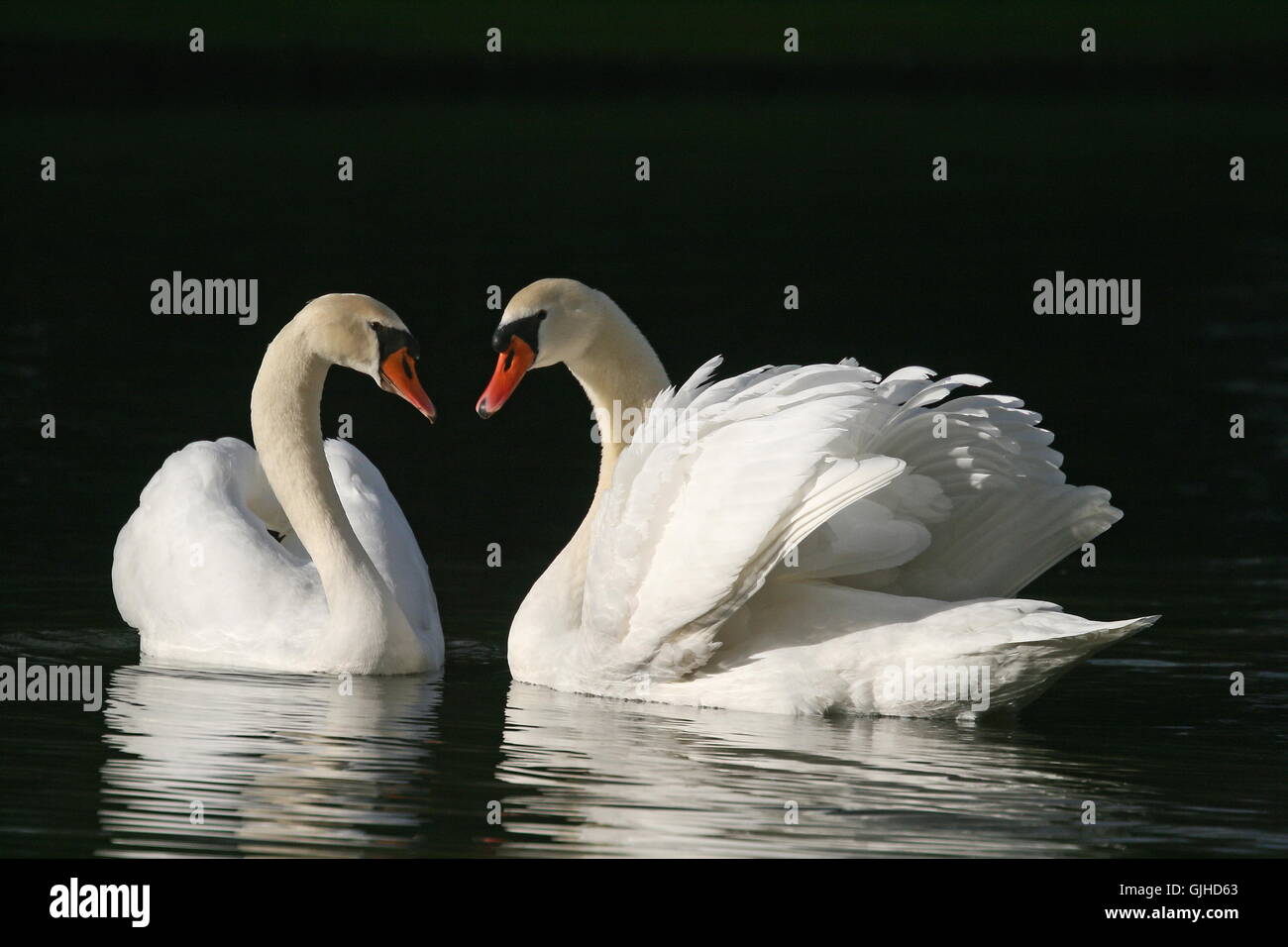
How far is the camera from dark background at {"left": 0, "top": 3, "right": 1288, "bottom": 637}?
14.5 meters

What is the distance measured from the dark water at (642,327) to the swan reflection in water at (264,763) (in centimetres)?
3

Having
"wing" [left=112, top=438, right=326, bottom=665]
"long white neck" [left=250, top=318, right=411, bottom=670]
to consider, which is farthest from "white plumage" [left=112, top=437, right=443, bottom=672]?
"long white neck" [left=250, top=318, right=411, bottom=670]

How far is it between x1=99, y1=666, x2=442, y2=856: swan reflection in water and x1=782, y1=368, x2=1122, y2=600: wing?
5.89ft

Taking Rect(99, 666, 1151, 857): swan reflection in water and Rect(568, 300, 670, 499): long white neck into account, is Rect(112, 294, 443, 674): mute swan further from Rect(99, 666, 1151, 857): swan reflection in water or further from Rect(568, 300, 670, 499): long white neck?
Rect(568, 300, 670, 499): long white neck

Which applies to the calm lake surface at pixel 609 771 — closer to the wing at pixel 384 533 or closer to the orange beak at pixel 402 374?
the wing at pixel 384 533

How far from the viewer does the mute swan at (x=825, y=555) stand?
8.30m

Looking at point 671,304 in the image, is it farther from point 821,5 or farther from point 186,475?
point 821,5

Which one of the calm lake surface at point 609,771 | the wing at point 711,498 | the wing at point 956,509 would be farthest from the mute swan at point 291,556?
the wing at point 956,509

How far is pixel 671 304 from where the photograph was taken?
22000mm

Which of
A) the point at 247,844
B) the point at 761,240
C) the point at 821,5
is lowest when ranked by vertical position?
the point at 247,844

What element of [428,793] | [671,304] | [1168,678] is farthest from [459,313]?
[428,793]

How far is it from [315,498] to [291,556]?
70 cm

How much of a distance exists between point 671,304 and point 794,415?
13.6 meters

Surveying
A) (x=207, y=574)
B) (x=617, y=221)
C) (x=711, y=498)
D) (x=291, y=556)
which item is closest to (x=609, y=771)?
(x=711, y=498)
